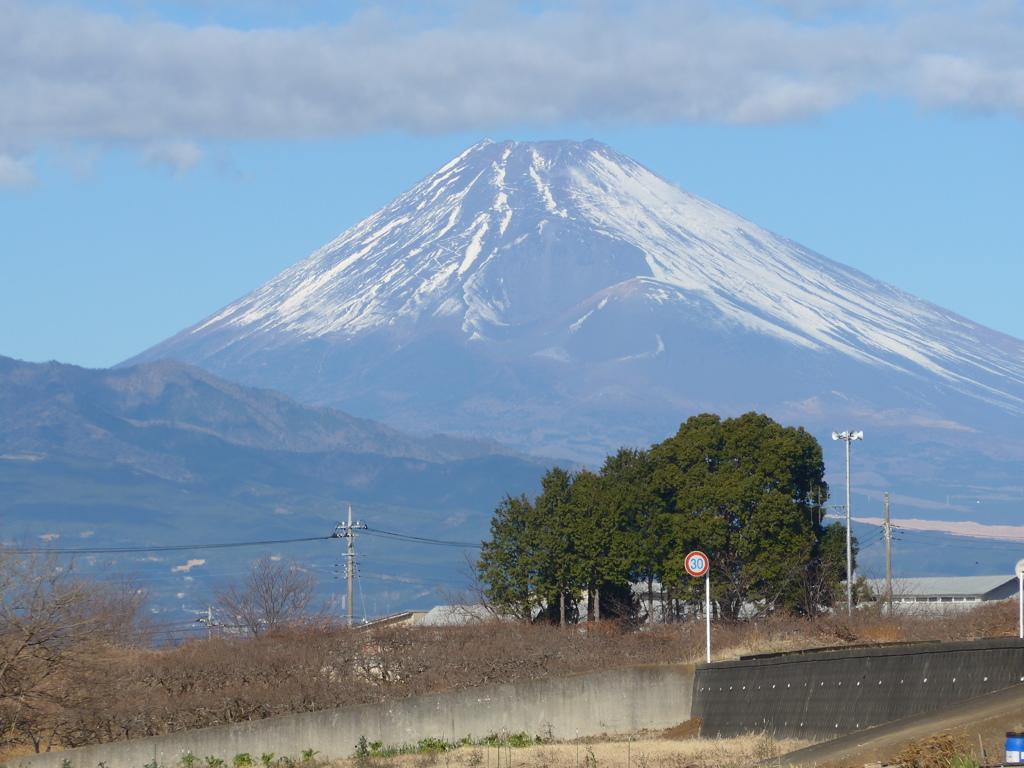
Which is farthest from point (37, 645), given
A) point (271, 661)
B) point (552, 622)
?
point (552, 622)

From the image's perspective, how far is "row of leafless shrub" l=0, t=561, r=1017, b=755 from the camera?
32906mm

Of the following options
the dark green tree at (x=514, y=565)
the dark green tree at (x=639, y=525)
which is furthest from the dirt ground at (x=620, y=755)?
the dark green tree at (x=514, y=565)

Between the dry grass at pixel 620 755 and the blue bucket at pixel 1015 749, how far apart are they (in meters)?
6.05

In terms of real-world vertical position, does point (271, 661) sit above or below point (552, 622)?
above

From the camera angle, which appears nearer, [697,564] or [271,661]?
[697,564]

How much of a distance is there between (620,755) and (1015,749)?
10.7 meters

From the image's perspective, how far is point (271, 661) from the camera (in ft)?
127

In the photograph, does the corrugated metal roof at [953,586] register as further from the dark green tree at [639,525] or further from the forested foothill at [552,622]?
the forested foothill at [552,622]

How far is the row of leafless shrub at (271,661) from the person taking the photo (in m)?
32.9

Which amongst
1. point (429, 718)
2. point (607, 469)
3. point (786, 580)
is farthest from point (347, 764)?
point (607, 469)

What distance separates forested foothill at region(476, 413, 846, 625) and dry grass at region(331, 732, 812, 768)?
74.2 ft

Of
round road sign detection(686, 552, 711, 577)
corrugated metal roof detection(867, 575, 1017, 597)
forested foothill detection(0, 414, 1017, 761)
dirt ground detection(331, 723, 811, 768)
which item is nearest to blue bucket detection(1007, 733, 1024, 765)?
dirt ground detection(331, 723, 811, 768)

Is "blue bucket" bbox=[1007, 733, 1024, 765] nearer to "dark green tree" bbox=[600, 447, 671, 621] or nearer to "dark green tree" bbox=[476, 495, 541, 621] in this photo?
"dark green tree" bbox=[600, 447, 671, 621]

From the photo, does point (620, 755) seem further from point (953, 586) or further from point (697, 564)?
point (953, 586)
